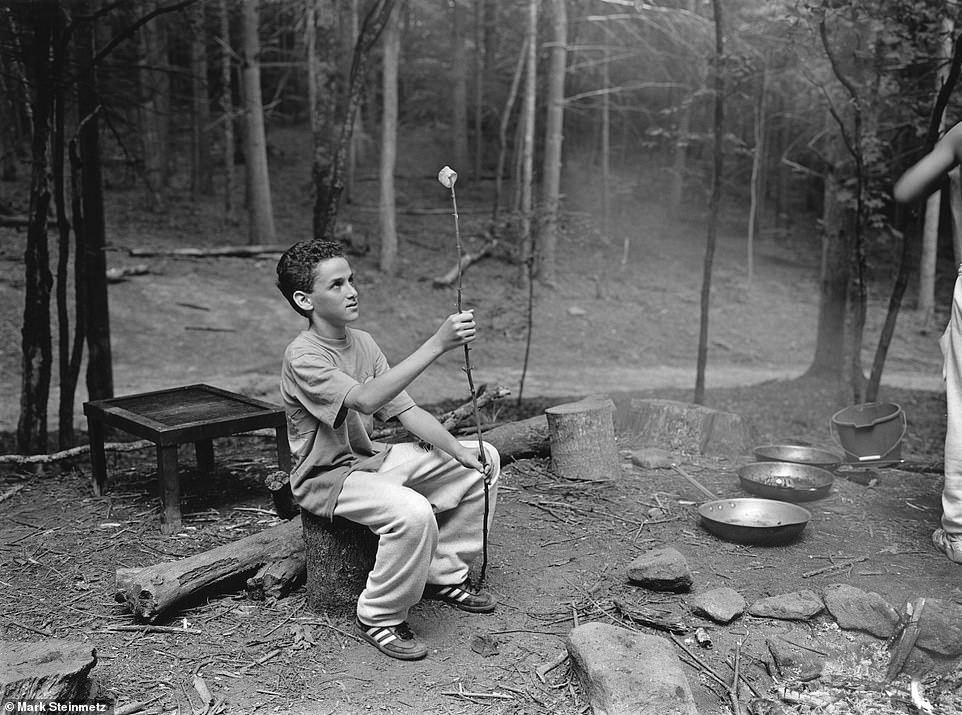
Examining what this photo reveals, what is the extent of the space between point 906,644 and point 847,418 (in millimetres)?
2804

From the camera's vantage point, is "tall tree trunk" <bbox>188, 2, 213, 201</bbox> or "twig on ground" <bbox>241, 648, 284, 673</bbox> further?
"tall tree trunk" <bbox>188, 2, 213, 201</bbox>

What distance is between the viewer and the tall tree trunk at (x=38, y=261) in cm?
570

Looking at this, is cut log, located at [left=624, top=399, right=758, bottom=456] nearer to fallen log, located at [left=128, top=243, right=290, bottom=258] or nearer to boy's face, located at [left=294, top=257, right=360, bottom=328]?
boy's face, located at [left=294, top=257, right=360, bottom=328]

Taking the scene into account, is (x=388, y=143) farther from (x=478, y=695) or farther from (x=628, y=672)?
(x=628, y=672)

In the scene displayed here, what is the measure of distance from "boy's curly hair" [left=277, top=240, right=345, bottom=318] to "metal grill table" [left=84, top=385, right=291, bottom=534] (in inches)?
54.5

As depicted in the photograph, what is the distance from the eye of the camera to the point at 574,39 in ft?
66.0

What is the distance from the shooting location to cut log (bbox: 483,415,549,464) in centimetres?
575

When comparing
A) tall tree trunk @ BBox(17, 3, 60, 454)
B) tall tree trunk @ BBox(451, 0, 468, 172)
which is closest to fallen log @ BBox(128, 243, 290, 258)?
tall tree trunk @ BBox(451, 0, 468, 172)

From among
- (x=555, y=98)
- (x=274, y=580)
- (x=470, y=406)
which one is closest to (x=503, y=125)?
(x=555, y=98)

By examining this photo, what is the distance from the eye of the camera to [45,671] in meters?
2.61

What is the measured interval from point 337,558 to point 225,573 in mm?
576

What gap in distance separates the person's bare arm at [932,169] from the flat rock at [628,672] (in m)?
2.66

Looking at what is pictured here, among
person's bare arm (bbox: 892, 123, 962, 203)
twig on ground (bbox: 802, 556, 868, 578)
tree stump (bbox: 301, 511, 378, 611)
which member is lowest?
twig on ground (bbox: 802, 556, 868, 578)

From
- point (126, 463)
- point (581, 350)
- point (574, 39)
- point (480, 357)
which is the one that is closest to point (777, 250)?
→ point (574, 39)
